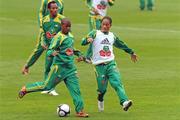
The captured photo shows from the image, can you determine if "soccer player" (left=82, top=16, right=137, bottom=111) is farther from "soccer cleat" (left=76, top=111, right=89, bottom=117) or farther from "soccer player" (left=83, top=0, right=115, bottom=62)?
"soccer player" (left=83, top=0, right=115, bottom=62)

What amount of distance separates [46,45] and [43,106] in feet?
6.06

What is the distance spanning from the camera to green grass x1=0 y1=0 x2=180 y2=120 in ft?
51.1

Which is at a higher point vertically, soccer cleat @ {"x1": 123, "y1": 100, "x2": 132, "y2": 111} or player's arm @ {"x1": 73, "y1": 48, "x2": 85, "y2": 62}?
player's arm @ {"x1": 73, "y1": 48, "x2": 85, "y2": 62}

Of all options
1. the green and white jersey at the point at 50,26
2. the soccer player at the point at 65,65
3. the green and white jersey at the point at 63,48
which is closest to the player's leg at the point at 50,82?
the soccer player at the point at 65,65

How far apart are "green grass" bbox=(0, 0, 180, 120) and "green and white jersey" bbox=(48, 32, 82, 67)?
1117mm

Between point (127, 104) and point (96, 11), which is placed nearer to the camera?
point (127, 104)

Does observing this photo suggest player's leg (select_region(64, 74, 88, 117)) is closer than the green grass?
Yes

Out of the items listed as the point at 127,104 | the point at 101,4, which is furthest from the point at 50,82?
the point at 101,4

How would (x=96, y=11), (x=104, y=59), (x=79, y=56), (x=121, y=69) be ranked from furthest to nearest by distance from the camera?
(x=96, y=11) → (x=121, y=69) → (x=104, y=59) → (x=79, y=56)

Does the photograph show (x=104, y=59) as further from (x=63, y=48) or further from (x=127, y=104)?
(x=127, y=104)

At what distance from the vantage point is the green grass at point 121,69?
15582mm

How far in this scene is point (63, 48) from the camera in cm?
1507

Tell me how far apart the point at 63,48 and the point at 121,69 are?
6836 millimetres

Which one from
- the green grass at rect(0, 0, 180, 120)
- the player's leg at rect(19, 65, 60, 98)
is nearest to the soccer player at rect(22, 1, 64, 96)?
the green grass at rect(0, 0, 180, 120)
